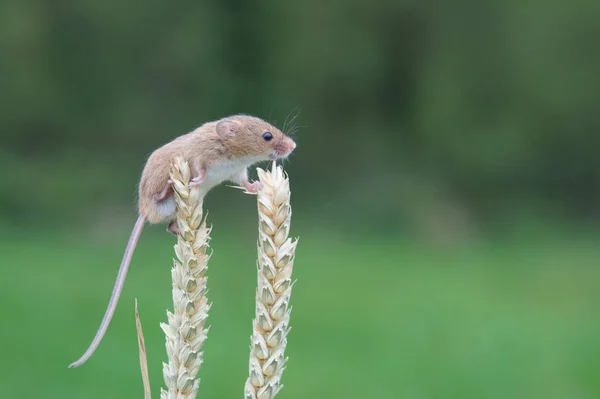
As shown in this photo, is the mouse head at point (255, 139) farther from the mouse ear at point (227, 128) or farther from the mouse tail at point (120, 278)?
the mouse tail at point (120, 278)

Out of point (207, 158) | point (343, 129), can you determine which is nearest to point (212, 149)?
point (207, 158)

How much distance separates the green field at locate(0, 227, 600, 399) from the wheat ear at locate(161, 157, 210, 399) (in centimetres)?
552

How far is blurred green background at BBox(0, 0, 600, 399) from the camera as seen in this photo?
1391 centimetres

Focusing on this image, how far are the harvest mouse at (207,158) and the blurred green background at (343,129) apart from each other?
956 cm

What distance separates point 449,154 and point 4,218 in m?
8.32

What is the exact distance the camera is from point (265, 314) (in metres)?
1.54

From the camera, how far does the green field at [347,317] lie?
7.73 meters

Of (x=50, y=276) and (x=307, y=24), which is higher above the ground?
(x=307, y=24)

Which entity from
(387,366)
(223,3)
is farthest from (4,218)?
(387,366)

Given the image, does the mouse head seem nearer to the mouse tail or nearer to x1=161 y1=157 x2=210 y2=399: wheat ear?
the mouse tail

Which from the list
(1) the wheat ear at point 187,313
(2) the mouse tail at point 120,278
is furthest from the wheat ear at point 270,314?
(2) the mouse tail at point 120,278

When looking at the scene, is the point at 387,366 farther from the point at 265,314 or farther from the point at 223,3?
the point at 223,3

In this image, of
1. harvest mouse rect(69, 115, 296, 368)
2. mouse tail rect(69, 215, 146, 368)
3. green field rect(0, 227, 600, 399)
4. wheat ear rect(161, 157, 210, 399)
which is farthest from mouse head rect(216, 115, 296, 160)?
green field rect(0, 227, 600, 399)

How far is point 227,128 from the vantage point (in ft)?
8.06
